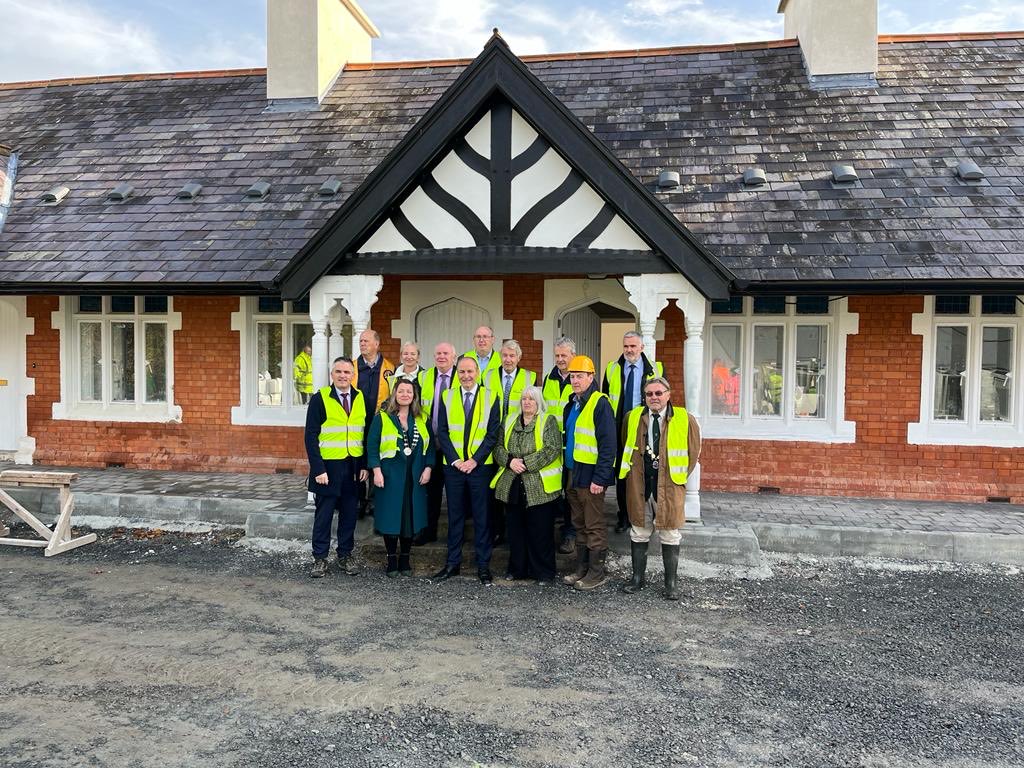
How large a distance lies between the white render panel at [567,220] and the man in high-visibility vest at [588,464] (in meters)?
1.48

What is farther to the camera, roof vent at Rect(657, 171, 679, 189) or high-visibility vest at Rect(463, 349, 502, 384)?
roof vent at Rect(657, 171, 679, 189)

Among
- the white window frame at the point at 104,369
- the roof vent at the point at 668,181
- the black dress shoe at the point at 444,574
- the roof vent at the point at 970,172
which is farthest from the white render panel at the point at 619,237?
the white window frame at the point at 104,369

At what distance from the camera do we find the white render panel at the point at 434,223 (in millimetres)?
7199

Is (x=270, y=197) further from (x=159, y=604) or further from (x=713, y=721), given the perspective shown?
(x=713, y=721)

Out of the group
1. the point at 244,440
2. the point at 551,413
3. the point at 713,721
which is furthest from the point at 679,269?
the point at 244,440

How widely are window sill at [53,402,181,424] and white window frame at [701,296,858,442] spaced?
22.8ft

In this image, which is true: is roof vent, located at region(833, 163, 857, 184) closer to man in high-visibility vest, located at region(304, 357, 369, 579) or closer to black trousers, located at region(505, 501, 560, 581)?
black trousers, located at region(505, 501, 560, 581)

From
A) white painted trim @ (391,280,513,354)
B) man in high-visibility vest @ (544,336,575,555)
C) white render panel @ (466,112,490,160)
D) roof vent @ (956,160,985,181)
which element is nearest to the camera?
man in high-visibility vest @ (544,336,575,555)

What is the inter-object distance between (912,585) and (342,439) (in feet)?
16.0

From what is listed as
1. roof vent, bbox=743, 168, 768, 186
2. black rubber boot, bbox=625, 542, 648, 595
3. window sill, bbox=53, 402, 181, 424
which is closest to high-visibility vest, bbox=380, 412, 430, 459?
black rubber boot, bbox=625, 542, 648, 595

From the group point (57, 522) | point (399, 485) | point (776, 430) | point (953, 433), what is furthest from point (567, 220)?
point (57, 522)

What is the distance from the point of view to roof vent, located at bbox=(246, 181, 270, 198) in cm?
971

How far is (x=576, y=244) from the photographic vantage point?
7.05 metres

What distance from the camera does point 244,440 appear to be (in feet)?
32.4
